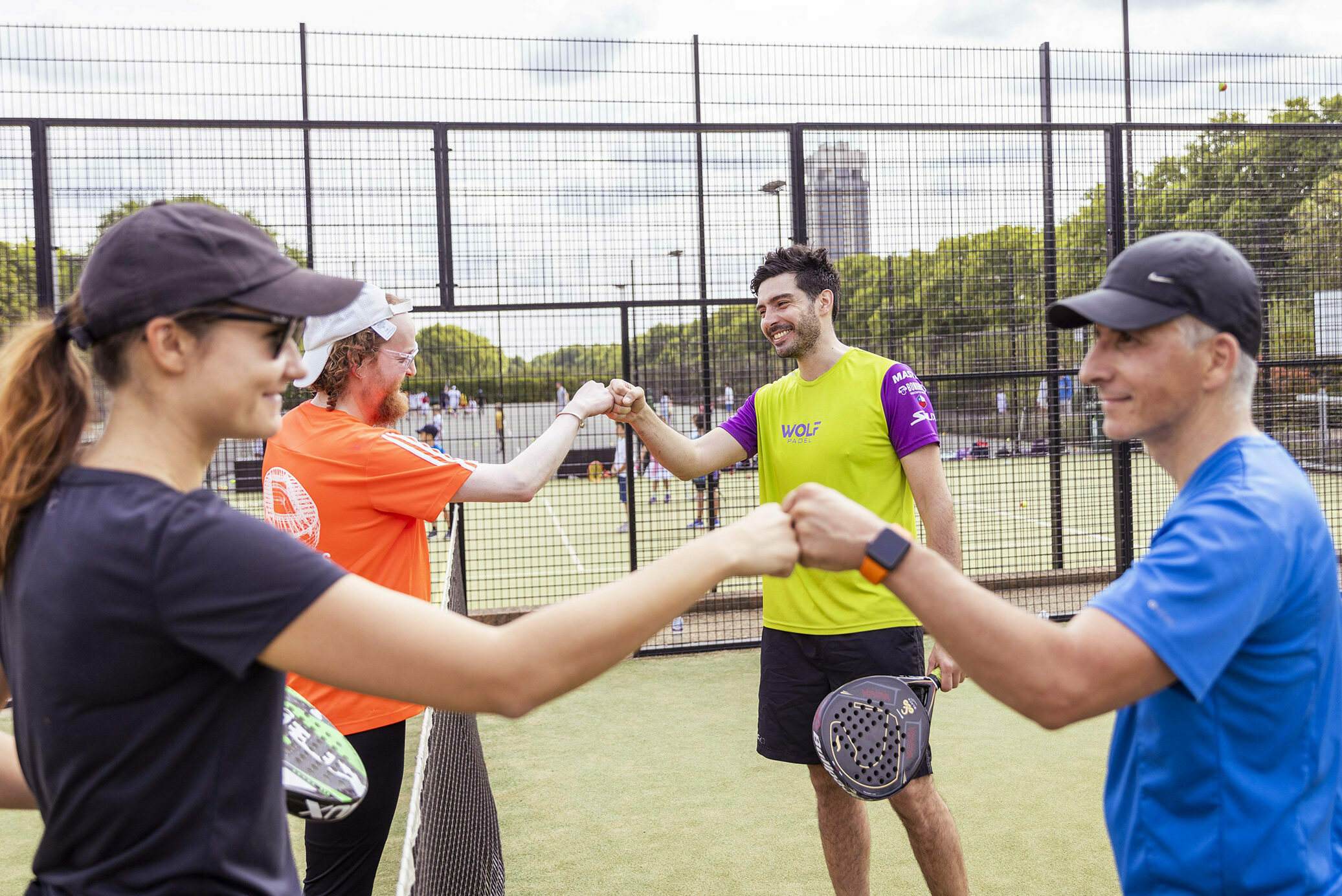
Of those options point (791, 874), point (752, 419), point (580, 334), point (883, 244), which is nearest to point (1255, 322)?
point (752, 419)

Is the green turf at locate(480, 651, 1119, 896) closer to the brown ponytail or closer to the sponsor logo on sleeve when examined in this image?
the sponsor logo on sleeve

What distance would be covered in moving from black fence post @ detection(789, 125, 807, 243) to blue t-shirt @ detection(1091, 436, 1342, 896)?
566 centimetres

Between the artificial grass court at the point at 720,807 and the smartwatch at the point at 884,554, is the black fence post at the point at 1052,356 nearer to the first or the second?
the artificial grass court at the point at 720,807

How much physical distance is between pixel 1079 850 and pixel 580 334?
4.56m

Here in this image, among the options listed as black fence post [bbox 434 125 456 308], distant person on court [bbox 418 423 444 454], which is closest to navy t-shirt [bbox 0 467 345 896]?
black fence post [bbox 434 125 456 308]

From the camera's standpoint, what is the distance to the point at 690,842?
419cm

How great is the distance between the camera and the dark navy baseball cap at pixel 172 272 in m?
1.22

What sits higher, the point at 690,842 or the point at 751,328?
the point at 751,328

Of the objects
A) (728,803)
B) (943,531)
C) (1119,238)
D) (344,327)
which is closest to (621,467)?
(1119,238)

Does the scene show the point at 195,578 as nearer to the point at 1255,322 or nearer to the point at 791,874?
the point at 1255,322

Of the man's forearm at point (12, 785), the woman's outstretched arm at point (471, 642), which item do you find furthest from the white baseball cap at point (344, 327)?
the woman's outstretched arm at point (471, 642)

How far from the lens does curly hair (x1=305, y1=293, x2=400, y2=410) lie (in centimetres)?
284

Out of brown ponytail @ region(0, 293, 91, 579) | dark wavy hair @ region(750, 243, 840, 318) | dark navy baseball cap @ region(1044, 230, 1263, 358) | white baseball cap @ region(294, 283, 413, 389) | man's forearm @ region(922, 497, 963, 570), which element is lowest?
man's forearm @ region(922, 497, 963, 570)

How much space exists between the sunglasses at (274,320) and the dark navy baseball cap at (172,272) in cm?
2
